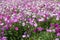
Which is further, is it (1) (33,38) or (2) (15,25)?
(2) (15,25)

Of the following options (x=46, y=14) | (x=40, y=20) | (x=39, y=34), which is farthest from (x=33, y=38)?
(x=46, y=14)

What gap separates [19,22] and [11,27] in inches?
11.8

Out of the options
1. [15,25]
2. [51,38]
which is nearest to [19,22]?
[15,25]

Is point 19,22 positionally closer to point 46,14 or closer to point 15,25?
point 15,25

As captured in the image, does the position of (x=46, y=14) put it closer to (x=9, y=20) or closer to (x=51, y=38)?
(x=9, y=20)

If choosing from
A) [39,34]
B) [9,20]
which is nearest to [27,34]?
[39,34]

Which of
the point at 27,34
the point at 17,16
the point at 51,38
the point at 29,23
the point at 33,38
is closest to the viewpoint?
the point at 51,38

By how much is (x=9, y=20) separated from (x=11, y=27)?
24cm

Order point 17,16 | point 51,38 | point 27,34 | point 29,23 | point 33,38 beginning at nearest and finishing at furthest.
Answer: point 51,38 < point 33,38 < point 27,34 < point 29,23 < point 17,16

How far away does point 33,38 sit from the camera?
5180 mm

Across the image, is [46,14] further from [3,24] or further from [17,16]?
[3,24]

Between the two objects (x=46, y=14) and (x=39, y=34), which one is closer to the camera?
(x=39, y=34)

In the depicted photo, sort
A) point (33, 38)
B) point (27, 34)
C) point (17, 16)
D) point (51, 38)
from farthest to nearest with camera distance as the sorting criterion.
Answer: point (17, 16) < point (27, 34) < point (33, 38) < point (51, 38)

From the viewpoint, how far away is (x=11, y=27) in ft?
19.1
